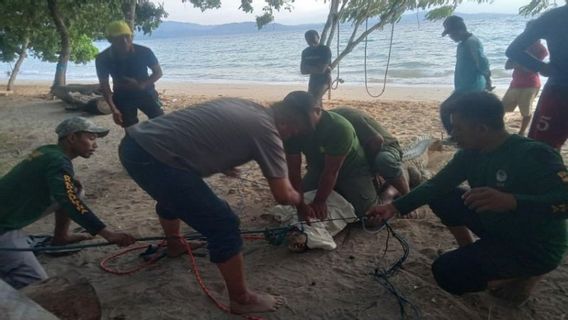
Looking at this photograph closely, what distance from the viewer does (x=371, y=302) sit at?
2.76 metres

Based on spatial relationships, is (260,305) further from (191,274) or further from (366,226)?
(366,226)

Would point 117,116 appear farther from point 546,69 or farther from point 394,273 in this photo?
point 546,69

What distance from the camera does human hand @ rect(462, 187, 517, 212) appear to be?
7.30 ft

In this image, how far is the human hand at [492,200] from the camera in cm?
223

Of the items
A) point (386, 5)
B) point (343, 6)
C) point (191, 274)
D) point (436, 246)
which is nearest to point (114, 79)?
point (191, 274)

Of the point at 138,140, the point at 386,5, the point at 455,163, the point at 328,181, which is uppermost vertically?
the point at 386,5

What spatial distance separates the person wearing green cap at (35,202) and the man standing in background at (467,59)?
4.48 meters

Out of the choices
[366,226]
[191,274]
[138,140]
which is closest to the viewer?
[138,140]

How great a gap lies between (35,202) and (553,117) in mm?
3311

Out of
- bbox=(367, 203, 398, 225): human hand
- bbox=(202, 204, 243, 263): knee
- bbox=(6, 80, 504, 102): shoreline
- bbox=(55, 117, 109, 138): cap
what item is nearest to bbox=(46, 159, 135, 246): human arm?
bbox=(55, 117, 109, 138): cap

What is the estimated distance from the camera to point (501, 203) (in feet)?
7.32

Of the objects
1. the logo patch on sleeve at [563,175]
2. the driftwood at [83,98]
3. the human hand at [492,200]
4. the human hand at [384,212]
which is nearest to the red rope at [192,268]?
the human hand at [384,212]

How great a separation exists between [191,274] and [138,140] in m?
1.14

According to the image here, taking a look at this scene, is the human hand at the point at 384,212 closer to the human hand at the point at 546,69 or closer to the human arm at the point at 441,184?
the human arm at the point at 441,184
